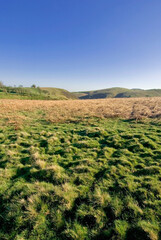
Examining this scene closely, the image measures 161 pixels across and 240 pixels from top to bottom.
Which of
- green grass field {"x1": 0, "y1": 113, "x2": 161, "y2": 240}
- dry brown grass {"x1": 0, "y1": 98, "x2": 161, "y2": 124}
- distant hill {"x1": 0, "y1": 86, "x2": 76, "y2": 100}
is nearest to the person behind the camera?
green grass field {"x1": 0, "y1": 113, "x2": 161, "y2": 240}

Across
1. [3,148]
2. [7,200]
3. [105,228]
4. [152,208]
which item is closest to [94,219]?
[105,228]

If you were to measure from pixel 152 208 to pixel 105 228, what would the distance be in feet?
5.98

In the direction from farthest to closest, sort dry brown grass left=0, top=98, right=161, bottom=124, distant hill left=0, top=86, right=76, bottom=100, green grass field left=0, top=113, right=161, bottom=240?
distant hill left=0, top=86, right=76, bottom=100, dry brown grass left=0, top=98, right=161, bottom=124, green grass field left=0, top=113, right=161, bottom=240

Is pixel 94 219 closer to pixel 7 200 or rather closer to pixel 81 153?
pixel 7 200

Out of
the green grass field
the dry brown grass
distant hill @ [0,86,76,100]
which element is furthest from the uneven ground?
distant hill @ [0,86,76,100]

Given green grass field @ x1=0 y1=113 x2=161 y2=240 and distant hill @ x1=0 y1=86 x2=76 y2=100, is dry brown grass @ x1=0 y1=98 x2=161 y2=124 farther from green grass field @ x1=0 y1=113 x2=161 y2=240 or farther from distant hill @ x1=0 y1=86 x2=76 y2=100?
distant hill @ x1=0 y1=86 x2=76 y2=100

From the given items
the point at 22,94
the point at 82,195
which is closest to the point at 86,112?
the point at 82,195

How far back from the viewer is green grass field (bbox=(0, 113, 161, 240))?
344 centimetres

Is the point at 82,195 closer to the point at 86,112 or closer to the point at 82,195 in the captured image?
the point at 82,195

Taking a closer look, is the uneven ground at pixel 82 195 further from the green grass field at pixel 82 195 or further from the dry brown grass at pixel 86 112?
the dry brown grass at pixel 86 112

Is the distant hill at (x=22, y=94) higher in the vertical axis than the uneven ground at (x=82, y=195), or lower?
higher

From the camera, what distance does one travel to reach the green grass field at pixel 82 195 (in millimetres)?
3440

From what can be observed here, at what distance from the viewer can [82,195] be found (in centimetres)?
464

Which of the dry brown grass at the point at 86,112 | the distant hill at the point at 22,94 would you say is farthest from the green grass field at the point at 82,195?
the distant hill at the point at 22,94
